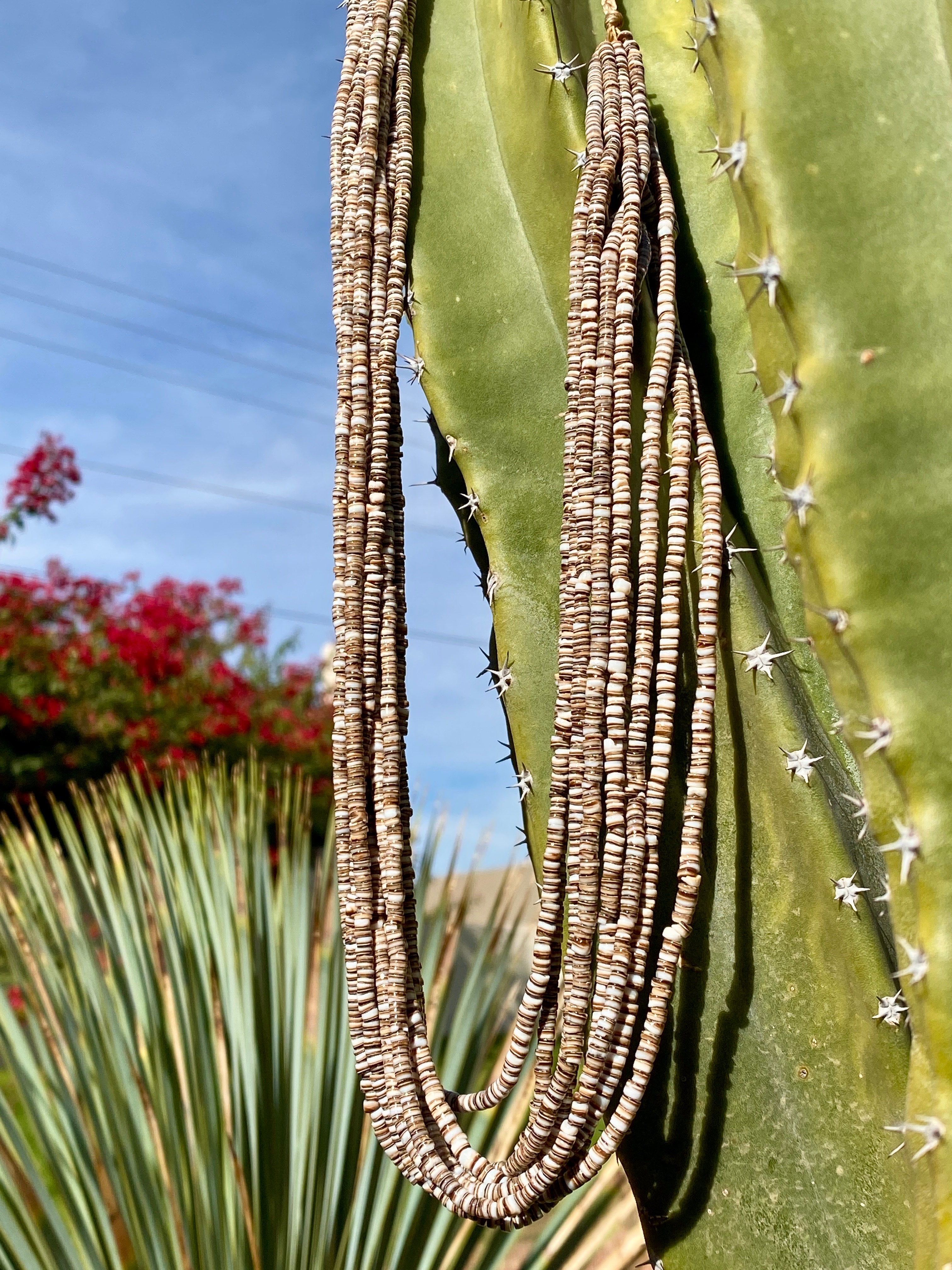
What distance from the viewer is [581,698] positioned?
0.91 metres

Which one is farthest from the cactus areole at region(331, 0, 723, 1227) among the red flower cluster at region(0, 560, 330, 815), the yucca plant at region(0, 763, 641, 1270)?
the red flower cluster at region(0, 560, 330, 815)

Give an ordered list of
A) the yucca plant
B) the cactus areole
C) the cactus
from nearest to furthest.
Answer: the cactus → the cactus areole → the yucca plant

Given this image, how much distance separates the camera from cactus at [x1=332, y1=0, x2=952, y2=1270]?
75cm

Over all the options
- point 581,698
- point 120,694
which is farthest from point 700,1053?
point 120,694

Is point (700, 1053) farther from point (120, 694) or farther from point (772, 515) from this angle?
point (120, 694)

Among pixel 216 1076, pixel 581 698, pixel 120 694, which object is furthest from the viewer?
pixel 120 694

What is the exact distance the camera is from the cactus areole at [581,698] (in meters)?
0.89

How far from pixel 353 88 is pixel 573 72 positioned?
26 cm

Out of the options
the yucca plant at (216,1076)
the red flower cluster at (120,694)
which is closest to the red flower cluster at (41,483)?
the red flower cluster at (120,694)

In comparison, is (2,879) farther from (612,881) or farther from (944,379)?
(944,379)

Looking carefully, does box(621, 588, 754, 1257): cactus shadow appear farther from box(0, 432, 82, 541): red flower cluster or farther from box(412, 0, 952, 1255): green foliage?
box(0, 432, 82, 541): red flower cluster

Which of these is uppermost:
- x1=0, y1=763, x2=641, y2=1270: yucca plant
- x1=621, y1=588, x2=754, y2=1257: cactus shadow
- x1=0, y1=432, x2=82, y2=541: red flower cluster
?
x1=0, y1=432, x2=82, y2=541: red flower cluster

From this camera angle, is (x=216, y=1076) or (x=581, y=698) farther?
(x=216, y=1076)

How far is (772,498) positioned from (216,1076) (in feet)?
4.56
